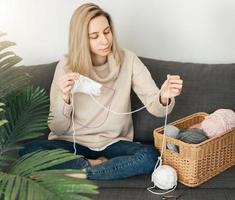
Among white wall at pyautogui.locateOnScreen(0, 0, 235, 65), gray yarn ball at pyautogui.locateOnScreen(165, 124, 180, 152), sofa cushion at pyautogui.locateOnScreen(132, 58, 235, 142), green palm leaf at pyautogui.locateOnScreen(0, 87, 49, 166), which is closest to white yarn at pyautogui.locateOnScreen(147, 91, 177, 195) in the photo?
gray yarn ball at pyautogui.locateOnScreen(165, 124, 180, 152)

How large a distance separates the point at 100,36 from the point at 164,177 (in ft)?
1.96

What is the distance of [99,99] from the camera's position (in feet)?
5.71

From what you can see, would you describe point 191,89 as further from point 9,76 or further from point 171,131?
point 9,76

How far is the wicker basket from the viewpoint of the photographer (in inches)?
58.3

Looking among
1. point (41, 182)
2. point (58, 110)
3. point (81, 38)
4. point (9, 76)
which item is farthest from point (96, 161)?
point (41, 182)

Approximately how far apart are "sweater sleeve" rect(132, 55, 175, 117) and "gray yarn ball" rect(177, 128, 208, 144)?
130 millimetres

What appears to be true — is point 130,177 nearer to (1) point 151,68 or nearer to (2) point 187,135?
(2) point 187,135

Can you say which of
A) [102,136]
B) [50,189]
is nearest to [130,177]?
[102,136]

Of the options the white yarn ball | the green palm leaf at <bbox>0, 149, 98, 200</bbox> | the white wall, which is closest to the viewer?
the green palm leaf at <bbox>0, 149, 98, 200</bbox>

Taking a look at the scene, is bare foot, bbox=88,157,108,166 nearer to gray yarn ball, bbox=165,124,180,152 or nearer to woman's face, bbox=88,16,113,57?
gray yarn ball, bbox=165,124,180,152

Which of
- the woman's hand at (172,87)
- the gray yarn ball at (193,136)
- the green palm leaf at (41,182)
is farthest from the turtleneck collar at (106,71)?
the green palm leaf at (41,182)

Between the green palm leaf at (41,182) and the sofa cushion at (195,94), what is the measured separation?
0.90m

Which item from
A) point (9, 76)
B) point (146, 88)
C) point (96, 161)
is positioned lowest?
point (96, 161)

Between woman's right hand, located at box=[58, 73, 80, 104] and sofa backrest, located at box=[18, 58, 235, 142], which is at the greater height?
woman's right hand, located at box=[58, 73, 80, 104]
